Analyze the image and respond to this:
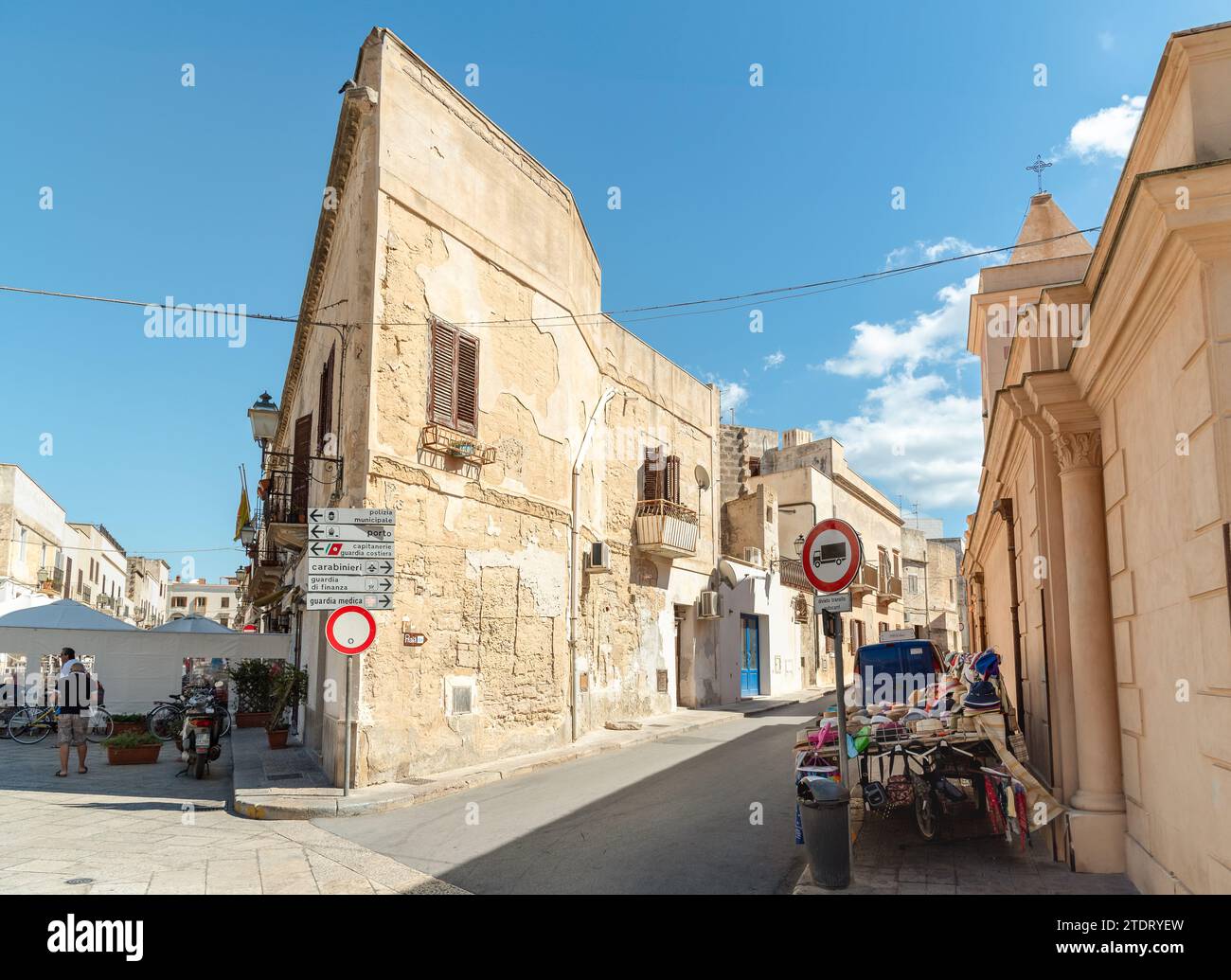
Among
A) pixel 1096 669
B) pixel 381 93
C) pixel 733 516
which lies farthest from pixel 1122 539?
pixel 733 516

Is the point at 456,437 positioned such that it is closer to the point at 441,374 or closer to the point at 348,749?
the point at 441,374

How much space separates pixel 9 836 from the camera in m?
7.90

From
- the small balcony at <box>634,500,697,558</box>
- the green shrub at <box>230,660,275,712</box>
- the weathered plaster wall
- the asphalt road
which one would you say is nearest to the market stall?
the asphalt road

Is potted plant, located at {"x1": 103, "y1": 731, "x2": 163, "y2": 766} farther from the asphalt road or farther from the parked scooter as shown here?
the asphalt road

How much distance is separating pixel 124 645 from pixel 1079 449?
19.6m

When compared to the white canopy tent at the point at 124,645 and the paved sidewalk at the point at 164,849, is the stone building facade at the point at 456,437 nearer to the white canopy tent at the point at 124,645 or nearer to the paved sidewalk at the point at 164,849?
the paved sidewalk at the point at 164,849

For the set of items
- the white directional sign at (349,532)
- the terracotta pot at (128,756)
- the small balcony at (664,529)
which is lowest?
the terracotta pot at (128,756)

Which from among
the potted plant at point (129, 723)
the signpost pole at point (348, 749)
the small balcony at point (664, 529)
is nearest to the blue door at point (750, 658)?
the small balcony at point (664, 529)

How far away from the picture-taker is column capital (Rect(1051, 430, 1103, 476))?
6.43 m

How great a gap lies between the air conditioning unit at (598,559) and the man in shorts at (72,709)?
8209 mm

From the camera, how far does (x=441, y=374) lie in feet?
40.9

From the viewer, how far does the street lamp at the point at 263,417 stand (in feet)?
46.0

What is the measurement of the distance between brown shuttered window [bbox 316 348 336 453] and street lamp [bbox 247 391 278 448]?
732mm
